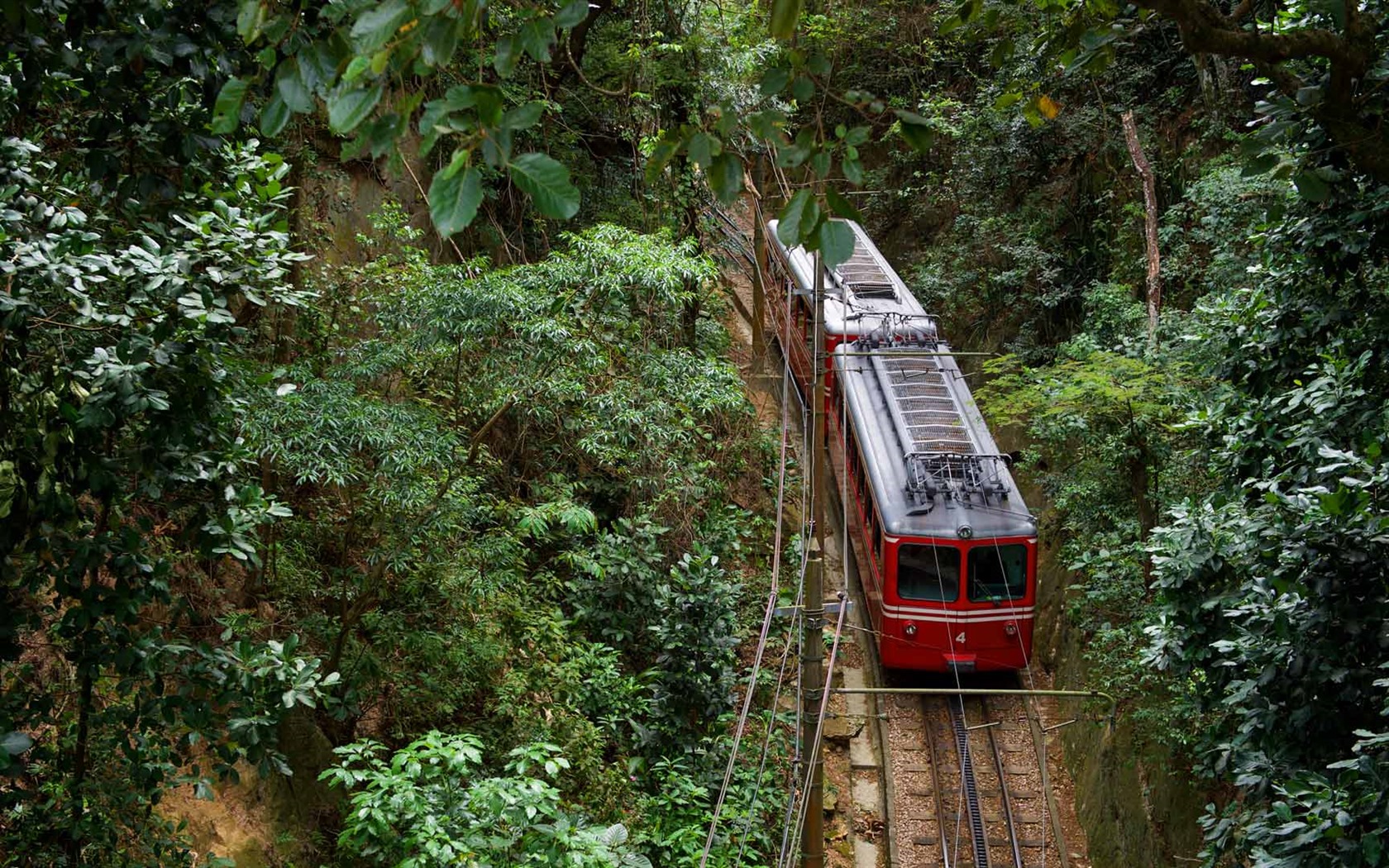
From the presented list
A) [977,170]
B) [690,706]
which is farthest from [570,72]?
[690,706]

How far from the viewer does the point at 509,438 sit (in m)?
10.2

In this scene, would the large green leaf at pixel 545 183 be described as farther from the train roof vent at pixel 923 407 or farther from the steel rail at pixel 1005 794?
the train roof vent at pixel 923 407

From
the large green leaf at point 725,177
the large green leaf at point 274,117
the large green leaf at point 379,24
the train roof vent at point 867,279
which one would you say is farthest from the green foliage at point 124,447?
the train roof vent at point 867,279

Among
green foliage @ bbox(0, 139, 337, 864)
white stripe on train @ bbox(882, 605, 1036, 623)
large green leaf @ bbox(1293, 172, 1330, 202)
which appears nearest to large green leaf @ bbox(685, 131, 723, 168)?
large green leaf @ bbox(1293, 172, 1330, 202)

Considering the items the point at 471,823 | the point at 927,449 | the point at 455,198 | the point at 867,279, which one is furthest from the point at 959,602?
the point at 455,198

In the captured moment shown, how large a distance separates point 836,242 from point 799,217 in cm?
10

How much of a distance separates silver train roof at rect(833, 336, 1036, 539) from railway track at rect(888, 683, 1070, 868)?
2136 millimetres

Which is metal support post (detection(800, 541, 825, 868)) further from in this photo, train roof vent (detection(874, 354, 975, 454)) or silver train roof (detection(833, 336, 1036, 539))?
train roof vent (detection(874, 354, 975, 454))

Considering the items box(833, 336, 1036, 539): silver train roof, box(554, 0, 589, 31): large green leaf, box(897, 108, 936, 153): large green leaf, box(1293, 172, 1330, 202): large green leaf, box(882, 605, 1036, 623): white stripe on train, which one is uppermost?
box(554, 0, 589, 31): large green leaf

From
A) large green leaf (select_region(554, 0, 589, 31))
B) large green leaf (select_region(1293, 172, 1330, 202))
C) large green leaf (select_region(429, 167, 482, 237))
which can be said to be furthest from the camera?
large green leaf (select_region(1293, 172, 1330, 202))

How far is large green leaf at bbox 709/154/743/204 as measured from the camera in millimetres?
2131

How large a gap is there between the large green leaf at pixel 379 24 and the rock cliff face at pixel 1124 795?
8408 millimetres

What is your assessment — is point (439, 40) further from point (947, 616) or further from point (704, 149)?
point (947, 616)

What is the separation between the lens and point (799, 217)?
2.08 m
